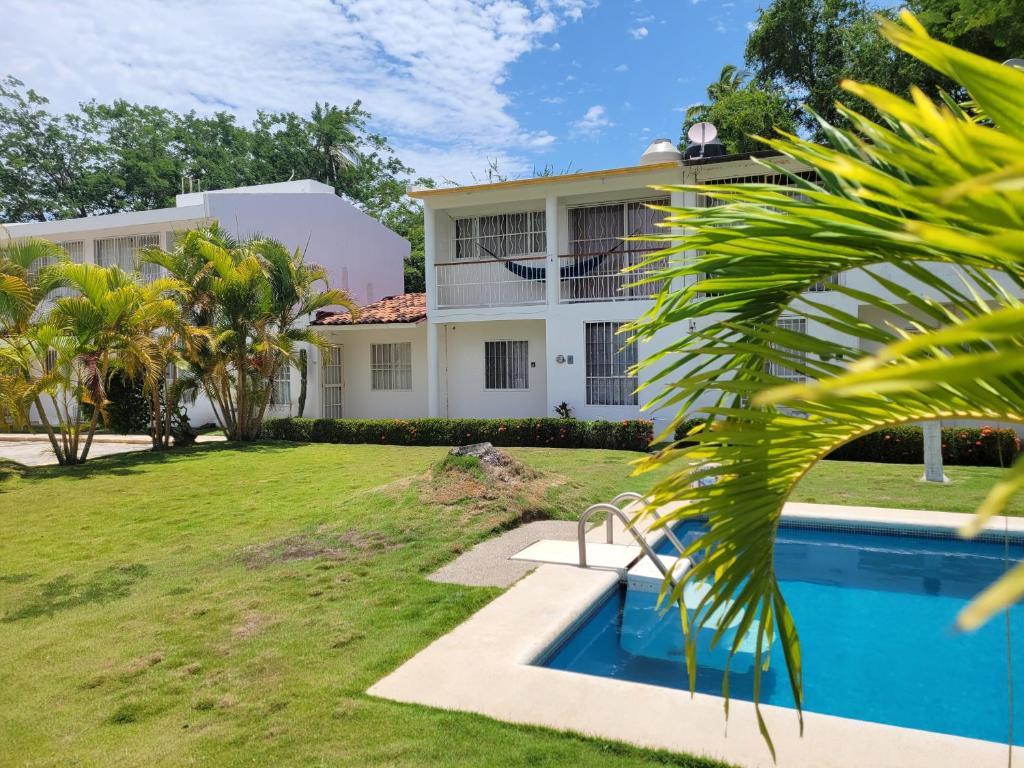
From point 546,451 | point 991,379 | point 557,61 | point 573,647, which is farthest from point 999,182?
point 557,61

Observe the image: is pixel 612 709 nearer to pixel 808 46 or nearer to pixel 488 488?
pixel 488 488

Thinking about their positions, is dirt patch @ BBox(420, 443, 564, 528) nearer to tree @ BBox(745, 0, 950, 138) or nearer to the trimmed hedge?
the trimmed hedge

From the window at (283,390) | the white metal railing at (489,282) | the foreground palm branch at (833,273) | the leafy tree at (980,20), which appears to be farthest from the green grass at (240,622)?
the leafy tree at (980,20)

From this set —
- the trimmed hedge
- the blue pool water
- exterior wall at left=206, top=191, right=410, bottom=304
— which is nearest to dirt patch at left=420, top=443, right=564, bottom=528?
the blue pool water

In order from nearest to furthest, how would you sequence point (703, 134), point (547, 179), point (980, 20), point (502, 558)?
point (502, 558) → point (980, 20) → point (703, 134) → point (547, 179)

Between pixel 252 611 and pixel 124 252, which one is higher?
pixel 124 252

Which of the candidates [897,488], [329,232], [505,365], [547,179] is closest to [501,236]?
[547,179]

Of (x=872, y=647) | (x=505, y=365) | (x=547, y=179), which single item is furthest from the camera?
(x=505, y=365)

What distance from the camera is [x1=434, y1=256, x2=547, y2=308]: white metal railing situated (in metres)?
19.4

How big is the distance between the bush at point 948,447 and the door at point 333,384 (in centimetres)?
1480

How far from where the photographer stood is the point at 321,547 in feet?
25.6

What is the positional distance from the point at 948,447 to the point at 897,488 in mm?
3513

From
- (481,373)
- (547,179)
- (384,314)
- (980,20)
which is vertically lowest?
(481,373)

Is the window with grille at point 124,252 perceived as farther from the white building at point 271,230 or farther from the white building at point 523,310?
the white building at point 523,310
